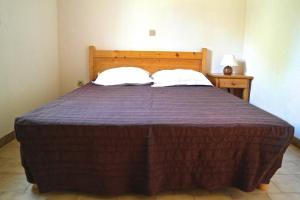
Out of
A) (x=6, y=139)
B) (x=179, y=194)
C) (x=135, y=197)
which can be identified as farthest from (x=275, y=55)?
(x=6, y=139)

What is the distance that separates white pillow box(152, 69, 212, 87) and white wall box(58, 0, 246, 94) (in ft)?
1.71

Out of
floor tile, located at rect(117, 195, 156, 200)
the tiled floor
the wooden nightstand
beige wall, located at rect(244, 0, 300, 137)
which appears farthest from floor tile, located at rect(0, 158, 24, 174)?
beige wall, located at rect(244, 0, 300, 137)

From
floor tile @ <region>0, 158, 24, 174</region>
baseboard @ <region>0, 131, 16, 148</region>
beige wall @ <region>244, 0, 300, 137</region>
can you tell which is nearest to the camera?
floor tile @ <region>0, 158, 24, 174</region>

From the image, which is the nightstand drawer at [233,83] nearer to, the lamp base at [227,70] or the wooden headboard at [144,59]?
the lamp base at [227,70]

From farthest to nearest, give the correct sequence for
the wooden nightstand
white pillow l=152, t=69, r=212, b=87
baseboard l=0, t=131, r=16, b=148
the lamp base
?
the lamp base, the wooden nightstand, white pillow l=152, t=69, r=212, b=87, baseboard l=0, t=131, r=16, b=148

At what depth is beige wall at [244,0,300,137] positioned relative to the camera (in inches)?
99.3

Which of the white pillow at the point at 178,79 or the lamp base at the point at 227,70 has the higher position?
the lamp base at the point at 227,70

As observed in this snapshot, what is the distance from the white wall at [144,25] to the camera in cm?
344

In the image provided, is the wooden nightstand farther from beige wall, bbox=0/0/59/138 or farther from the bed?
beige wall, bbox=0/0/59/138

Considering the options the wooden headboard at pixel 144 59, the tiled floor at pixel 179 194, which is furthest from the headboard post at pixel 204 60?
the tiled floor at pixel 179 194

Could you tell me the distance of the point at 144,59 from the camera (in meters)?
3.50

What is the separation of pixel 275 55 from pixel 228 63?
61 centimetres

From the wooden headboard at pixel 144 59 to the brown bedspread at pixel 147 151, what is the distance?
1.92 metres

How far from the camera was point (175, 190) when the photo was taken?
1.67 metres
